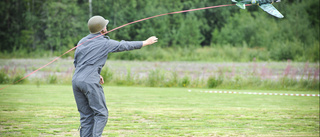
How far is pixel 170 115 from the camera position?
859 centimetres

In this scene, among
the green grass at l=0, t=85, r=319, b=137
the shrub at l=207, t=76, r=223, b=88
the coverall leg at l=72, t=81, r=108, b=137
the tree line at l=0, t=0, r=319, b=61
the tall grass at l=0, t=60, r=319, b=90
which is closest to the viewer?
the coverall leg at l=72, t=81, r=108, b=137

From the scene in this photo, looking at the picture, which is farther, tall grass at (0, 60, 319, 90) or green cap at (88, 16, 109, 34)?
tall grass at (0, 60, 319, 90)

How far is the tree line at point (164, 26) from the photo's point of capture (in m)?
A: 29.1

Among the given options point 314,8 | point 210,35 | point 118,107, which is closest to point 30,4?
point 210,35

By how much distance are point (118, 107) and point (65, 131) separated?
3.11 meters

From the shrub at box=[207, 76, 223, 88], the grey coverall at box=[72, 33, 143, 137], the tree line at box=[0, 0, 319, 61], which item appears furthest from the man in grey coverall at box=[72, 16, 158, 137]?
the tree line at box=[0, 0, 319, 61]

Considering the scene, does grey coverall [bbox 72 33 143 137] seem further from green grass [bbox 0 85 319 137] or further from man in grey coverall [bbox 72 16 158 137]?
green grass [bbox 0 85 319 137]

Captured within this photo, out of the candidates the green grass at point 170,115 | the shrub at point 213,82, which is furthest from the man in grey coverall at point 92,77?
the shrub at point 213,82

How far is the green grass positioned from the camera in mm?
6879

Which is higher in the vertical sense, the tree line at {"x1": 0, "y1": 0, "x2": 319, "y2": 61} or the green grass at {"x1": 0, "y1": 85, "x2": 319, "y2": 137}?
the tree line at {"x1": 0, "y1": 0, "x2": 319, "y2": 61}

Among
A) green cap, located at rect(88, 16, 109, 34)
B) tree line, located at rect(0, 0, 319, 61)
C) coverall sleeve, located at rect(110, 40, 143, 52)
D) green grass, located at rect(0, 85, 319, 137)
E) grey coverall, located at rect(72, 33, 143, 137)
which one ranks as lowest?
green grass, located at rect(0, 85, 319, 137)

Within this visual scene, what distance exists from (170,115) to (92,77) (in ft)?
13.3

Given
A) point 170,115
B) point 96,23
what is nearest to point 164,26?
point 170,115

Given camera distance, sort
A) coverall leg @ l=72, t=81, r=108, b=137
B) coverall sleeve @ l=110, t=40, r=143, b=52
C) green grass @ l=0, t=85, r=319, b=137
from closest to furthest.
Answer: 1. coverall leg @ l=72, t=81, r=108, b=137
2. coverall sleeve @ l=110, t=40, r=143, b=52
3. green grass @ l=0, t=85, r=319, b=137
